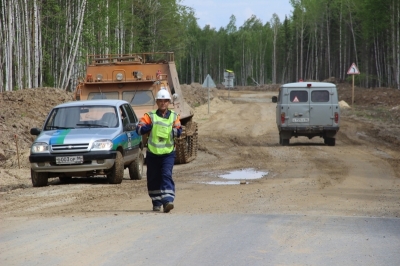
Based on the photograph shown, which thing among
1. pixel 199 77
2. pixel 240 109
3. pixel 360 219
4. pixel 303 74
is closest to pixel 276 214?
pixel 360 219

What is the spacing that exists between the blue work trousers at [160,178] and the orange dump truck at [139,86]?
8317 mm

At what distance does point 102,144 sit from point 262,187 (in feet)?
9.92

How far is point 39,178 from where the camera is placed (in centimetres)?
1473

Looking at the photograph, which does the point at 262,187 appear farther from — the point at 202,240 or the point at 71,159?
the point at 202,240

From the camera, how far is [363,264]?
23.2ft

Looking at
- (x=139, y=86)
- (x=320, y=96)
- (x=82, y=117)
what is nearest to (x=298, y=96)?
(x=320, y=96)

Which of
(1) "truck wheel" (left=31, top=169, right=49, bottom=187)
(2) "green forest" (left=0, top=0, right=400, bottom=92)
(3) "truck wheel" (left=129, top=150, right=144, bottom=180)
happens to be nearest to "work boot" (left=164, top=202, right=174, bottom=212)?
(1) "truck wheel" (left=31, top=169, right=49, bottom=187)

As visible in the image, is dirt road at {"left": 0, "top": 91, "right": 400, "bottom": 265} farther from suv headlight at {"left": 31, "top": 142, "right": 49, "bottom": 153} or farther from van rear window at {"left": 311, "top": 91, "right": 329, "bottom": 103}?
van rear window at {"left": 311, "top": 91, "right": 329, "bottom": 103}

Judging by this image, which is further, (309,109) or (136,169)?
(309,109)

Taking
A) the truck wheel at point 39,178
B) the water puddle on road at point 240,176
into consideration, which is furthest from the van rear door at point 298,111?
the truck wheel at point 39,178

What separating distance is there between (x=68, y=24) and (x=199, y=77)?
93.9m

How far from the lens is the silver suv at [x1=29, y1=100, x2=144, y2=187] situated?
14.4 metres

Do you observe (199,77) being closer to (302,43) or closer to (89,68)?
(302,43)

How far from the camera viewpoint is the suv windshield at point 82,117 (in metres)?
15.3
